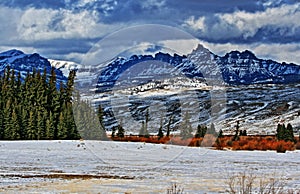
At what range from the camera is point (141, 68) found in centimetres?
3819

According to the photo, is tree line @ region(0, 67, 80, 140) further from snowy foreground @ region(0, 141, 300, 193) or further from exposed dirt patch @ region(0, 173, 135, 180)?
exposed dirt patch @ region(0, 173, 135, 180)

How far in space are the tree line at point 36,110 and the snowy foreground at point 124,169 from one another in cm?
3073

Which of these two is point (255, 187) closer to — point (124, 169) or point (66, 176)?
point (66, 176)

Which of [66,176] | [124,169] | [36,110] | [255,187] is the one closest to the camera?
[255,187]

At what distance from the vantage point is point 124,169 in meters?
33.0

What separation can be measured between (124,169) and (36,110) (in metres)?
51.5

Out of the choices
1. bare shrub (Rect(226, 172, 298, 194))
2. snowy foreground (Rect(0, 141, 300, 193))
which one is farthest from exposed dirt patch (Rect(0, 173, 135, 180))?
bare shrub (Rect(226, 172, 298, 194))

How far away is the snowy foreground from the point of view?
24.5 meters

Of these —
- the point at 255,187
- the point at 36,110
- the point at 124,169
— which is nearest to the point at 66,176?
the point at 124,169

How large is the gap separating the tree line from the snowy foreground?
101 ft

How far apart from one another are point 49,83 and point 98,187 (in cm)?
6353

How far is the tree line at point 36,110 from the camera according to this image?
261 ft

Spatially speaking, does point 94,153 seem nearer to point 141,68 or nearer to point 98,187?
point 141,68

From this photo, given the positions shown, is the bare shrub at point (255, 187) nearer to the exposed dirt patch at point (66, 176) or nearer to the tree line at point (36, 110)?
the exposed dirt patch at point (66, 176)
